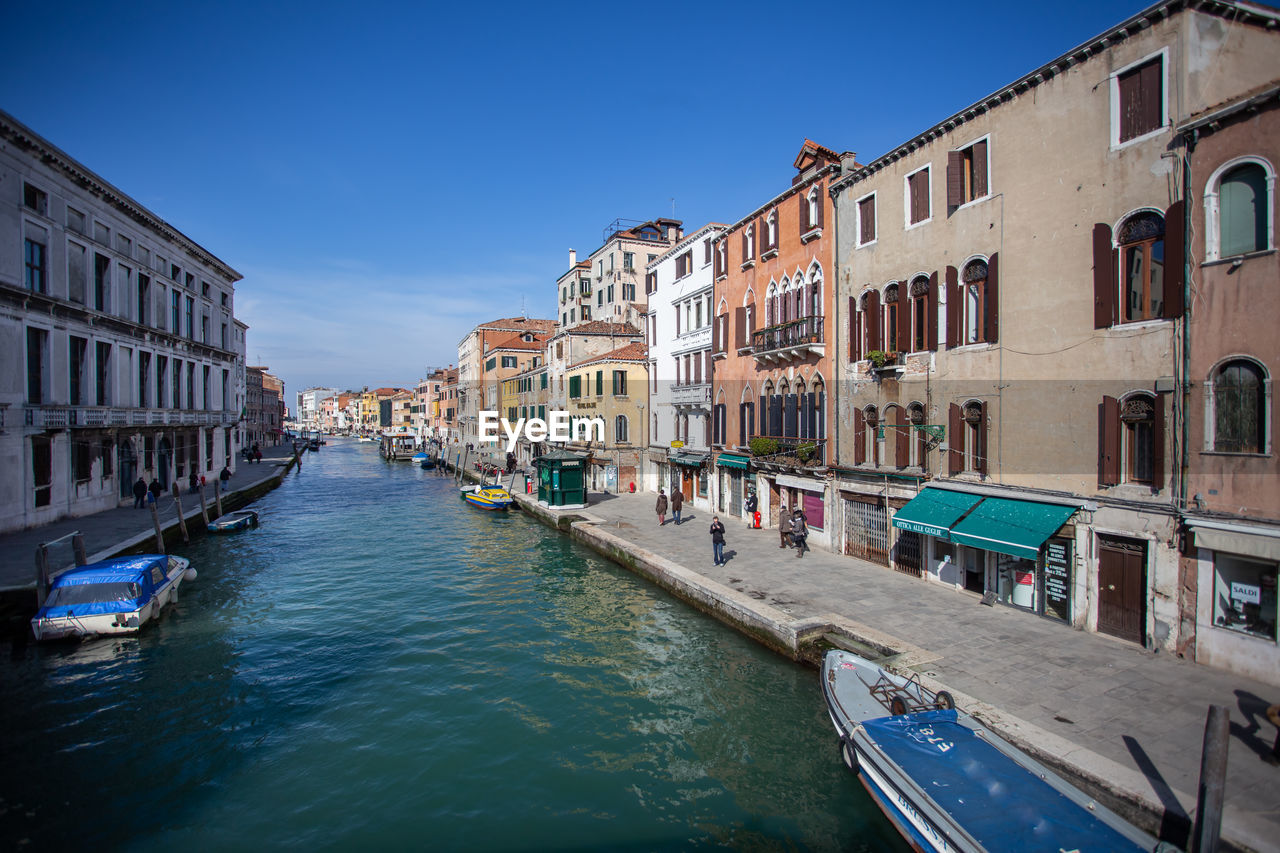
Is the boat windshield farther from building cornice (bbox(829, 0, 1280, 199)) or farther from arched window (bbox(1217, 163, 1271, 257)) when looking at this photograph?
arched window (bbox(1217, 163, 1271, 257))

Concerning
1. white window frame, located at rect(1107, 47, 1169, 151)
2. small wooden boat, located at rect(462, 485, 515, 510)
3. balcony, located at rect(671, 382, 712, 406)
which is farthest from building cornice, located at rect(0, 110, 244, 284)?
white window frame, located at rect(1107, 47, 1169, 151)

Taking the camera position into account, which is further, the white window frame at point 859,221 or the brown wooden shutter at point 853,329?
the brown wooden shutter at point 853,329

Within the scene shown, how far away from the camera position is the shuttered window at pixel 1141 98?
33.8ft

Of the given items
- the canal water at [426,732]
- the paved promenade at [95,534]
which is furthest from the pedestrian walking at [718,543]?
the paved promenade at [95,534]

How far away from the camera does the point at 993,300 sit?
43.3ft

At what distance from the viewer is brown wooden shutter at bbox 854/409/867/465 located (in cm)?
1731

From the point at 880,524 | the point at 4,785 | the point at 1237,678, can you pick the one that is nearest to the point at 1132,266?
the point at 1237,678

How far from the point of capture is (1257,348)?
9133mm

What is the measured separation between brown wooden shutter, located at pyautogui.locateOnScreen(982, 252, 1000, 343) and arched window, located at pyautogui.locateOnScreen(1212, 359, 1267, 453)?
397 cm

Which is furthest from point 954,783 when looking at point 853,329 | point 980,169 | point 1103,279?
point 853,329

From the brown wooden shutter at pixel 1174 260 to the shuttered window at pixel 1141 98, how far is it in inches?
59.2

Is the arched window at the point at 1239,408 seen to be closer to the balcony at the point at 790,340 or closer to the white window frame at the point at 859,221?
the white window frame at the point at 859,221

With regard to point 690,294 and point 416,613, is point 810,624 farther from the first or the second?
point 690,294

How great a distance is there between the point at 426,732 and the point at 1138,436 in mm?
13098
